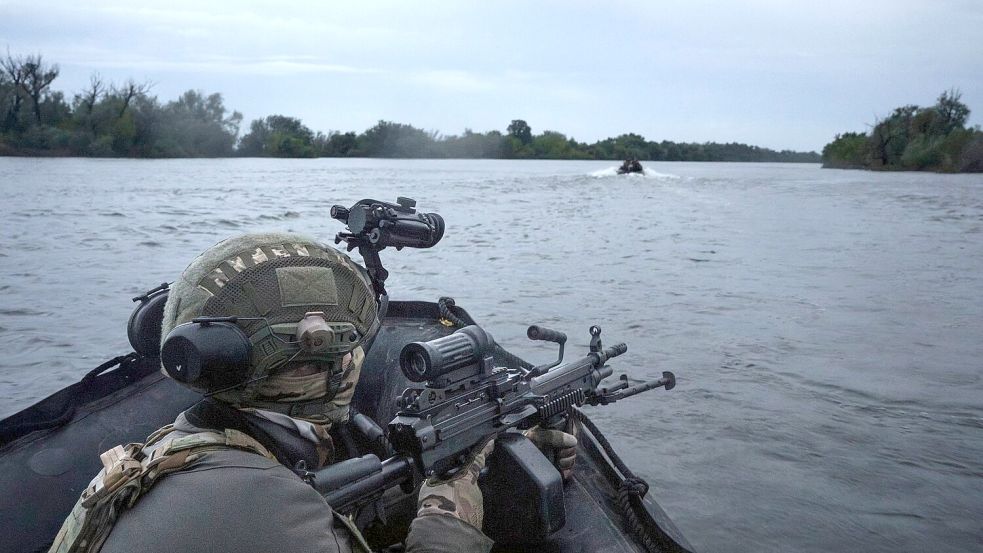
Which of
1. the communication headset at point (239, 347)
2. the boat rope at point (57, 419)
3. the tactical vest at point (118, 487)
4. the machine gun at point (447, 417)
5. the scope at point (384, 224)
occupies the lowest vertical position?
the boat rope at point (57, 419)

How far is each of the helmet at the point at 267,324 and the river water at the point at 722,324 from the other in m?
3.90

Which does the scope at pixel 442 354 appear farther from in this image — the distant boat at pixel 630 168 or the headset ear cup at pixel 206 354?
the distant boat at pixel 630 168

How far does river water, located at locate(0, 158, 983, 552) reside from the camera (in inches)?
226

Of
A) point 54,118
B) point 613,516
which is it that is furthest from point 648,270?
point 54,118

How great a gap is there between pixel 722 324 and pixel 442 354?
8.36 metres

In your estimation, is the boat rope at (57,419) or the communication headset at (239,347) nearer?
the communication headset at (239,347)

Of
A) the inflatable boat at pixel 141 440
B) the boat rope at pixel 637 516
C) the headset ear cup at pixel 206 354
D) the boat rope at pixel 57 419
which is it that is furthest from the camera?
the boat rope at pixel 637 516

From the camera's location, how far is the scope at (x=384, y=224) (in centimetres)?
340

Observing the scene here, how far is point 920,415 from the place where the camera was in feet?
23.5

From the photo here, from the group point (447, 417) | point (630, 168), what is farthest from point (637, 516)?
point (630, 168)

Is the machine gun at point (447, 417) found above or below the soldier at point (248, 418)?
below

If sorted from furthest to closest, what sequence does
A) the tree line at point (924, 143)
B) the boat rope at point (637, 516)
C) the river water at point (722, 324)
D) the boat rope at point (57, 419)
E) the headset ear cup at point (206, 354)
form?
the tree line at point (924, 143), the river water at point (722, 324), the boat rope at point (637, 516), the boat rope at point (57, 419), the headset ear cup at point (206, 354)

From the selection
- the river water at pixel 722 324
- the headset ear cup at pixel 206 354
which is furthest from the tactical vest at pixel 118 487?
the river water at pixel 722 324

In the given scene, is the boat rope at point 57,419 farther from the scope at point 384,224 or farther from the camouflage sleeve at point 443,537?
the camouflage sleeve at point 443,537
